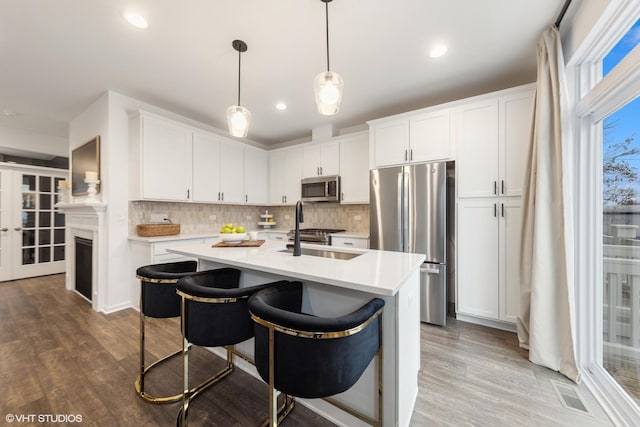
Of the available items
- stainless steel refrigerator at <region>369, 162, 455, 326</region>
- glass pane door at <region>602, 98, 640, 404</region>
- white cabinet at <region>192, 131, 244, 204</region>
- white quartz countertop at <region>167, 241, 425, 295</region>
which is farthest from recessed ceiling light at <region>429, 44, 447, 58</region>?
white cabinet at <region>192, 131, 244, 204</region>

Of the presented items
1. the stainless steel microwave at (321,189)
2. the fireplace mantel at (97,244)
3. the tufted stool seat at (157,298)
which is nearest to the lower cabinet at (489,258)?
the stainless steel microwave at (321,189)

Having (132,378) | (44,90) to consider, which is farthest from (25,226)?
(132,378)

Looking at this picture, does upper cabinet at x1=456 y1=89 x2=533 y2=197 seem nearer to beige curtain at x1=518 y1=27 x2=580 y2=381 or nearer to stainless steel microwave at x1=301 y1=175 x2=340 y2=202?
beige curtain at x1=518 y1=27 x2=580 y2=381

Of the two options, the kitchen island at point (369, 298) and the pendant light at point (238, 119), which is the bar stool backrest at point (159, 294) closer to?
the kitchen island at point (369, 298)

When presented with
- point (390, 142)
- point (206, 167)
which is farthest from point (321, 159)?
point (206, 167)

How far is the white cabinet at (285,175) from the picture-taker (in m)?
4.46

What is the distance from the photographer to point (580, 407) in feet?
4.98

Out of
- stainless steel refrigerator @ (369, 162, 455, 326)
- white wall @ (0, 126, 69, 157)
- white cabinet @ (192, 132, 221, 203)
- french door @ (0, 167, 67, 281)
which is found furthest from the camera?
french door @ (0, 167, 67, 281)

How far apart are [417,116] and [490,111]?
→ 73 cm

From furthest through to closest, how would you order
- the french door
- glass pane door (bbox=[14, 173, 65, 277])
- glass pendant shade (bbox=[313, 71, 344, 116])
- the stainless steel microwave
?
1. glass pane door (bbox=[14, 173, 65, 277])
2. the french door
3. the stainless steel microwave
4. glass pendant shade (bbox=[313, 71, 344, 116])

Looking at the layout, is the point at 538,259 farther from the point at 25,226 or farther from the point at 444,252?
the point at 25,226

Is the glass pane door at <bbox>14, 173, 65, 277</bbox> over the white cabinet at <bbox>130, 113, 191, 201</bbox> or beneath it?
beneath

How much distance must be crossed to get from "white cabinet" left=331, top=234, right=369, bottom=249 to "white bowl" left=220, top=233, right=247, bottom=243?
1553mm

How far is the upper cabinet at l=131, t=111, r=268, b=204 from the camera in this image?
121 inches
